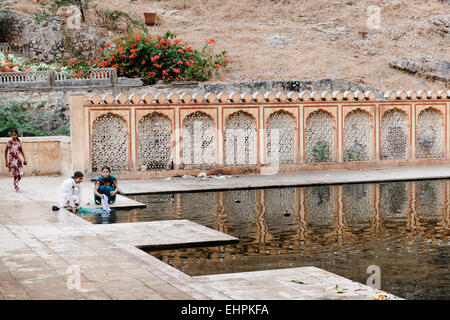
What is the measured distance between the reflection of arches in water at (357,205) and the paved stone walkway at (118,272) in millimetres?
2594

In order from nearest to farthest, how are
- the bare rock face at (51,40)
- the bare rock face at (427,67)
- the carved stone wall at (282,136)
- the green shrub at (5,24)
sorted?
1. the carved stone wall at (282,136)
2. the bare rock face at (51,40)
3. the green shrub at (5,24)
4. the bare rock face at (427,67)

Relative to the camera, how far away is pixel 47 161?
1817 centimetres

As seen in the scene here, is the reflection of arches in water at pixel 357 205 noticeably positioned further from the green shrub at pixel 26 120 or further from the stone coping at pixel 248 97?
the green shrub at pixel 26 120

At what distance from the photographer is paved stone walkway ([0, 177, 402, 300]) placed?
6.85 m

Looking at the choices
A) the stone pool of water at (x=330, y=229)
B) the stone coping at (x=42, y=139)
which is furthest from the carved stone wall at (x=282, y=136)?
the stone coping at (x=42, y=139)

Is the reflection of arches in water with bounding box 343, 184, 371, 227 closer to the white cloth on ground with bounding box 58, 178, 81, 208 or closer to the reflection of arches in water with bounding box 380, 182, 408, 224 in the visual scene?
the reflection of arches in water with bounding box 380, 182, 408, 224

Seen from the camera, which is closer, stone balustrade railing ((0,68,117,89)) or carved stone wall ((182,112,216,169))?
carved stone wall ((182,112,216,169))

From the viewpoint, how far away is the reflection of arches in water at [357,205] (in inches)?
461

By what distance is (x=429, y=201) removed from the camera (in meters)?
13.9

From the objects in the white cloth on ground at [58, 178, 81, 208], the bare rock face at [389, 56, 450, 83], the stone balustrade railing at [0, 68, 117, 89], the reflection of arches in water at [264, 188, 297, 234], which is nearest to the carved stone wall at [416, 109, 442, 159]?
the reflection of arches in water at [264, 188, 297, 234]

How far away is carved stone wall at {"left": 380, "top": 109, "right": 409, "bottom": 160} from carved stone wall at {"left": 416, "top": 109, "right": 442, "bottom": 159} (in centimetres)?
52

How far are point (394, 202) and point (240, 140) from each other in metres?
5.65

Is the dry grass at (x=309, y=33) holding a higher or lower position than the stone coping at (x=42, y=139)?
higher

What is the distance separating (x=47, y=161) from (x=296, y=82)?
9145mm
